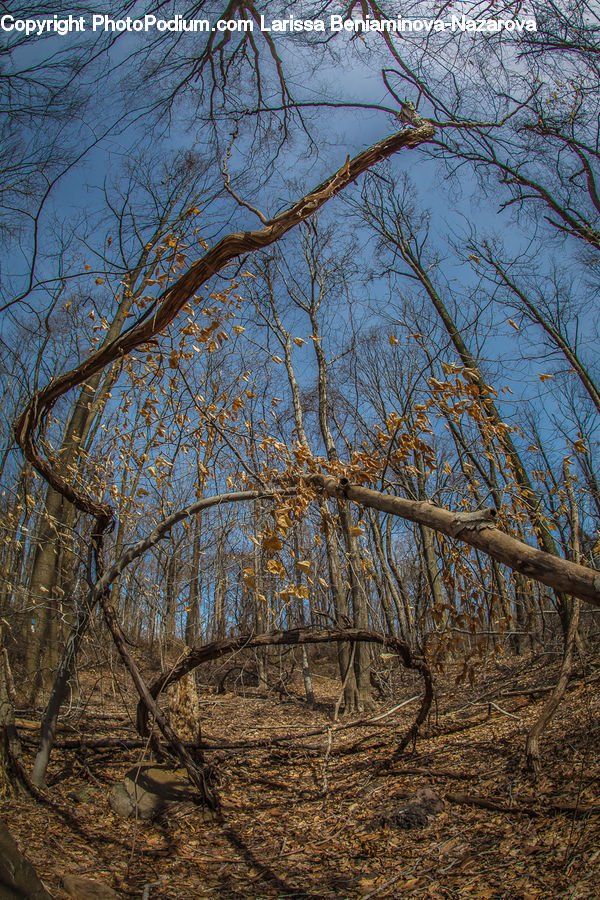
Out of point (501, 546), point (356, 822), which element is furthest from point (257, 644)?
point (501, 546)

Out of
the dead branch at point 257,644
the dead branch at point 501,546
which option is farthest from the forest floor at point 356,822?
the dead branch at point 501,546

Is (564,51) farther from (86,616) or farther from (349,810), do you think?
(349,810)

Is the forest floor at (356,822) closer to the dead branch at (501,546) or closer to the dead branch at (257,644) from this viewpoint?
the dead branch at (257,644)

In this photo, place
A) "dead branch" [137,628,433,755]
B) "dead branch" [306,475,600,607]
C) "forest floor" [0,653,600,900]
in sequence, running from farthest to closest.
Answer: "dead branch" [137,628,433,755], "forest floor" [0,653,600,900], "dead branch" [306,475,600,607]

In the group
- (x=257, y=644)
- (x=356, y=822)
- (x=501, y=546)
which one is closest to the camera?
(x=501, y=546)

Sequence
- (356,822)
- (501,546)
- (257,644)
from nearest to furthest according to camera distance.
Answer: (501,546) < (356,822) < (257,644)

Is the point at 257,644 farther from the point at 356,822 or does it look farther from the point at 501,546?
the point at 501,546

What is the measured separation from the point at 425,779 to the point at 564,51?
7.75 meters

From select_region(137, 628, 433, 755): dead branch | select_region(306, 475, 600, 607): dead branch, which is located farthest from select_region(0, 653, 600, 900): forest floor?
select_region(306, 475, 600, 607): dead branch

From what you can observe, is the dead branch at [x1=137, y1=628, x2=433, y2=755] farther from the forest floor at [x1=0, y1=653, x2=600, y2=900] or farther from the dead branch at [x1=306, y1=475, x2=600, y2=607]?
the dead branch at [x1=306, y1=475, x2=600, y2=607]

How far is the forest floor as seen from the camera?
3.10m

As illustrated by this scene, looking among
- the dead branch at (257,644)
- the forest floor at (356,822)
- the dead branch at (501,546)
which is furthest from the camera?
the dead branch at (257,644)

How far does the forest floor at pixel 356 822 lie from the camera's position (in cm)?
310

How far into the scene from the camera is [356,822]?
422cm
